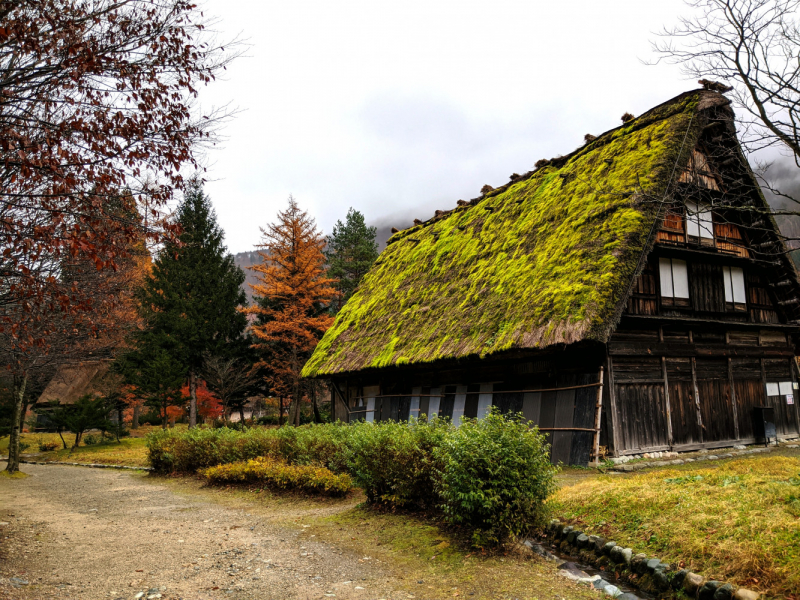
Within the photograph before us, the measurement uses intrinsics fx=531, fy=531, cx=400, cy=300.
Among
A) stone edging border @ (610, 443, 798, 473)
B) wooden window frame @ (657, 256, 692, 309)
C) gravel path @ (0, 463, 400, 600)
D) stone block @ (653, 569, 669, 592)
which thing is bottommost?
gravel path @ (0, 463, 400, 600)

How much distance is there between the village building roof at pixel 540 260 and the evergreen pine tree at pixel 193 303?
12962 millimetres

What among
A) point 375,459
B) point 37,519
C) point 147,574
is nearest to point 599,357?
point 375,459

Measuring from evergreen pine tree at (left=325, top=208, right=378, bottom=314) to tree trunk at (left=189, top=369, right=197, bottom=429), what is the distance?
10.1 m

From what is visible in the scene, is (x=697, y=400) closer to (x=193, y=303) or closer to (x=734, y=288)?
(x=734, y=288)

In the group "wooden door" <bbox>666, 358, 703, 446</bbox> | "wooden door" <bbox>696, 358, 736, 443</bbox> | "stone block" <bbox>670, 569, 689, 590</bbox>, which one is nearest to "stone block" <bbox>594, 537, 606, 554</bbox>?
"stone block" <bbox>670, 569, 689, 590</bbox>

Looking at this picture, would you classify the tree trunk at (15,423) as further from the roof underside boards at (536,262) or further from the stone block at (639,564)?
the stone block at (639,564)

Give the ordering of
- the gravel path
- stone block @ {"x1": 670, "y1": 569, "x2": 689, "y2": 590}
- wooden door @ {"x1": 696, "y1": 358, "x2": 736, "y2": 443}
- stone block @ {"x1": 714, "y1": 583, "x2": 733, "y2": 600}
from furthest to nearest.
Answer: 1. wooden door @ {"x1": 696, "y1": 358, "x2": 736, "y2": 443}
2. the gravel path
3. stone block @ {"x1": 670, "y1": 569, "x2": 689, "y2": 590}
4. stone block @ {"x1": 714, "y1": 583, "x2": 733, "y2": 600}

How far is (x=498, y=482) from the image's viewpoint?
603 centimetres

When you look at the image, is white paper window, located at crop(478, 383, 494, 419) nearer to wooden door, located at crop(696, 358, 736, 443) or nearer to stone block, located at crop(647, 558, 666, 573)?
wooden door, located at crop(696, 358, 736, 443)

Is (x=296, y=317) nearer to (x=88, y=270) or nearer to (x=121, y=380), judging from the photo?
(x=121, y=380)

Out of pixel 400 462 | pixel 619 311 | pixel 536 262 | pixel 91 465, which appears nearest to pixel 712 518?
pixel 400 462

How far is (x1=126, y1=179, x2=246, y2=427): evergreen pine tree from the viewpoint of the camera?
30234mm

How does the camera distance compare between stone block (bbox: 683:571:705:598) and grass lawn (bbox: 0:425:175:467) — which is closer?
stone block (bbox: 683:571:705:598)

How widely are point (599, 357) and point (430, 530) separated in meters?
6.16
